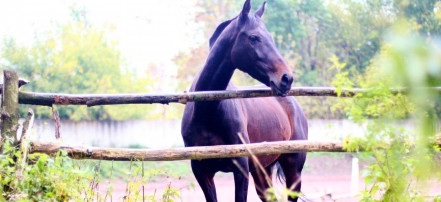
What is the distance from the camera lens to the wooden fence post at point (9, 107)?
3486mm

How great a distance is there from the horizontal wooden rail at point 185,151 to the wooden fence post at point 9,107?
232 millimetres

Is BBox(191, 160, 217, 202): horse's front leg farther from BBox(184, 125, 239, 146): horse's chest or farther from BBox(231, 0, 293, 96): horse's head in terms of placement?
BBox(231, 0, 293, 96): horse's head

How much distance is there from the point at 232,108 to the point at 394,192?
2612 millimetres

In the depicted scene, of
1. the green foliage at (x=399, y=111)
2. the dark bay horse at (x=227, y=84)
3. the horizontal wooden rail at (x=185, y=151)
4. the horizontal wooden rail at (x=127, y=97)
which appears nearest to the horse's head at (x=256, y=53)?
the dark bay horse at (x=227, y=84)

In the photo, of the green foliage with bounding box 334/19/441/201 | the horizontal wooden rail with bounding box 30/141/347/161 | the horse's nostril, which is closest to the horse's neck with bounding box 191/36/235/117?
the horse's nostril

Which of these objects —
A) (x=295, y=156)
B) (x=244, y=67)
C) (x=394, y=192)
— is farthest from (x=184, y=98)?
(x=295, y=156)

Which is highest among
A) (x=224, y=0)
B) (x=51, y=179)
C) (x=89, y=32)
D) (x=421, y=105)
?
(x=224, y=0)

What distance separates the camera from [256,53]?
459cm

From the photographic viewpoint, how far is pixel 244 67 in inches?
184

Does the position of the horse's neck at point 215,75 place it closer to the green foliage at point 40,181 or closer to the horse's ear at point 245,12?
the horse's ear at point 245,12

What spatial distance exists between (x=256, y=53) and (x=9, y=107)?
6.70 feet

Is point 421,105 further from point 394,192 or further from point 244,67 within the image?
point 244,67

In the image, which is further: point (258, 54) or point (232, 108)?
point (232, 108)

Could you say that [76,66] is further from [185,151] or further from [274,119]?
[185,151]
